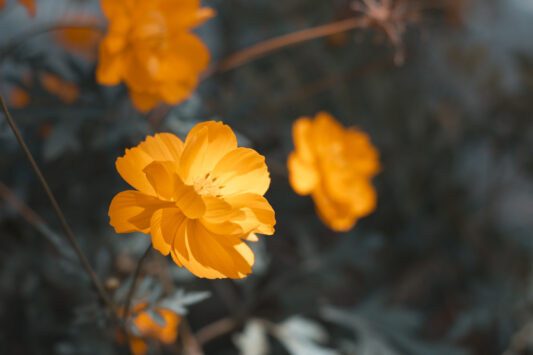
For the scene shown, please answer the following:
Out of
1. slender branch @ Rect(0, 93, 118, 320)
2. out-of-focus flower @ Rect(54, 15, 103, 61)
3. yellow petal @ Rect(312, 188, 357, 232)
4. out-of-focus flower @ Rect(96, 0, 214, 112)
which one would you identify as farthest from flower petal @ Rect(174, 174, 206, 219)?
out-of-focus flower @ Rect(54, 15, 103, 61)

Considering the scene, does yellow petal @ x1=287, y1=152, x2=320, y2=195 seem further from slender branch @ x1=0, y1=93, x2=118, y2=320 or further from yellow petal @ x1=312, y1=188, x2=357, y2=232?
slender branch @ x1=0, y1=93, x2=118, y2=320

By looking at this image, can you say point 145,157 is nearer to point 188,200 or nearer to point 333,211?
point 188,200

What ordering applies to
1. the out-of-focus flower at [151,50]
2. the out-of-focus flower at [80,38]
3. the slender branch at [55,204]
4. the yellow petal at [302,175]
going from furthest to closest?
the out-of-focus flower at [80,38] < the yellow petal at [302,175] < the out-of-focus flower at [151,50] < the slender branch at [55,204]

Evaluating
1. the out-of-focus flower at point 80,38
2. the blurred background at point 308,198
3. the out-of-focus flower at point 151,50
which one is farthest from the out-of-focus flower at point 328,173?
the out-of-focus flower at point 80,38

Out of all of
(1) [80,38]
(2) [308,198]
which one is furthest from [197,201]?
(1) [80,38]

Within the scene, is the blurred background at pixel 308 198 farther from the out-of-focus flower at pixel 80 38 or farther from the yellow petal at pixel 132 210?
the yellow petal at pixel 132 210

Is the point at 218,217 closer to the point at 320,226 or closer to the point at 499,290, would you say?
the point at 320,226
